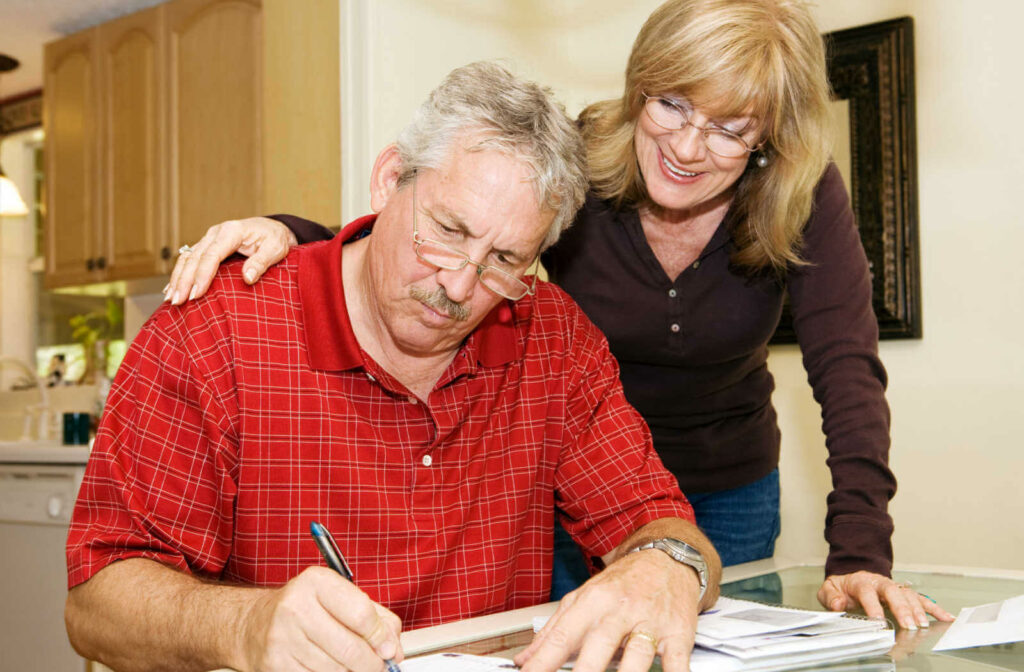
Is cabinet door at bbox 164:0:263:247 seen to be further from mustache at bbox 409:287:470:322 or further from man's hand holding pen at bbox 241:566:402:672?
man's hand holding pen at bbox 241:566:402:672

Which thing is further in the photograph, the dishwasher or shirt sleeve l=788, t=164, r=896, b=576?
the dishwasher

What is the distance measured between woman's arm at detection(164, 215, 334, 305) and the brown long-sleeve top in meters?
0.10

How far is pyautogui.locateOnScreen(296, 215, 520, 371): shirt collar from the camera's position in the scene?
1.19 metres

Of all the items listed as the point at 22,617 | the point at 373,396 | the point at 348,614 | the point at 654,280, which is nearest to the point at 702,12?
the point at 654,280

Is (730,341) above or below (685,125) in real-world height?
below

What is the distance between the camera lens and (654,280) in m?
1.62

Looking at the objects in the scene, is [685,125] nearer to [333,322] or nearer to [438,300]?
[438,300]

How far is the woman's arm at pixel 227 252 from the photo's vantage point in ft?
3.78

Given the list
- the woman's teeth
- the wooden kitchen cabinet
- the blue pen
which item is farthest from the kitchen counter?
the blue pen

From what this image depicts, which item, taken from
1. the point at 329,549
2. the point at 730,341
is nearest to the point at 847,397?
the point at 730,341

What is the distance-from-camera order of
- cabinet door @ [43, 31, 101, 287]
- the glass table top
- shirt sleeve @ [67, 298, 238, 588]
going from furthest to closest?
cabinet door @ [43, 31, 101, 287] → shirt sleeve @ [67, 298, 238, 588] → the glass table top

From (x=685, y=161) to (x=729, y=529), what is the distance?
68 centimetres

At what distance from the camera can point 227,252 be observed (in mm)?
1210

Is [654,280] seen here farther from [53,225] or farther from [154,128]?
[53,225]
